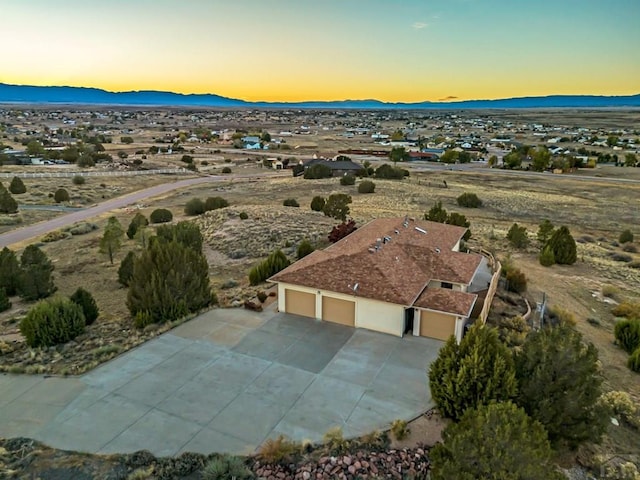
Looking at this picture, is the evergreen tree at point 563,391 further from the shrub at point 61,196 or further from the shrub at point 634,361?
the shrub at point 61,196

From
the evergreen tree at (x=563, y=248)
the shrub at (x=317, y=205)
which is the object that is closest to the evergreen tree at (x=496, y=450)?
the evergreen tree at (x=563, y=248)

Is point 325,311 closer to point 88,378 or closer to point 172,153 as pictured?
point 88,378

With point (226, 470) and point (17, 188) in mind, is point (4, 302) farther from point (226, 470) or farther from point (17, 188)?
point (17, 188)

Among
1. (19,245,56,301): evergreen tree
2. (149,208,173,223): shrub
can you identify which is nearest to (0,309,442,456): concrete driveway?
(19,245,56,301): evergreen tree

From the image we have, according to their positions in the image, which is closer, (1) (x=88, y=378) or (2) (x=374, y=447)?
(2) (x=374, y=447)

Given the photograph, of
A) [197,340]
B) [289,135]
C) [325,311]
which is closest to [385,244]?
[325,311]

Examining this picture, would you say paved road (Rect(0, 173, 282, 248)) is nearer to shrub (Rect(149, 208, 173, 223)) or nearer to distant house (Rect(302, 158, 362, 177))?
shrub (Rect(149, 208, 173, 223))

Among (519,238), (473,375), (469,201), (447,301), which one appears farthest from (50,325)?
(469,201)
